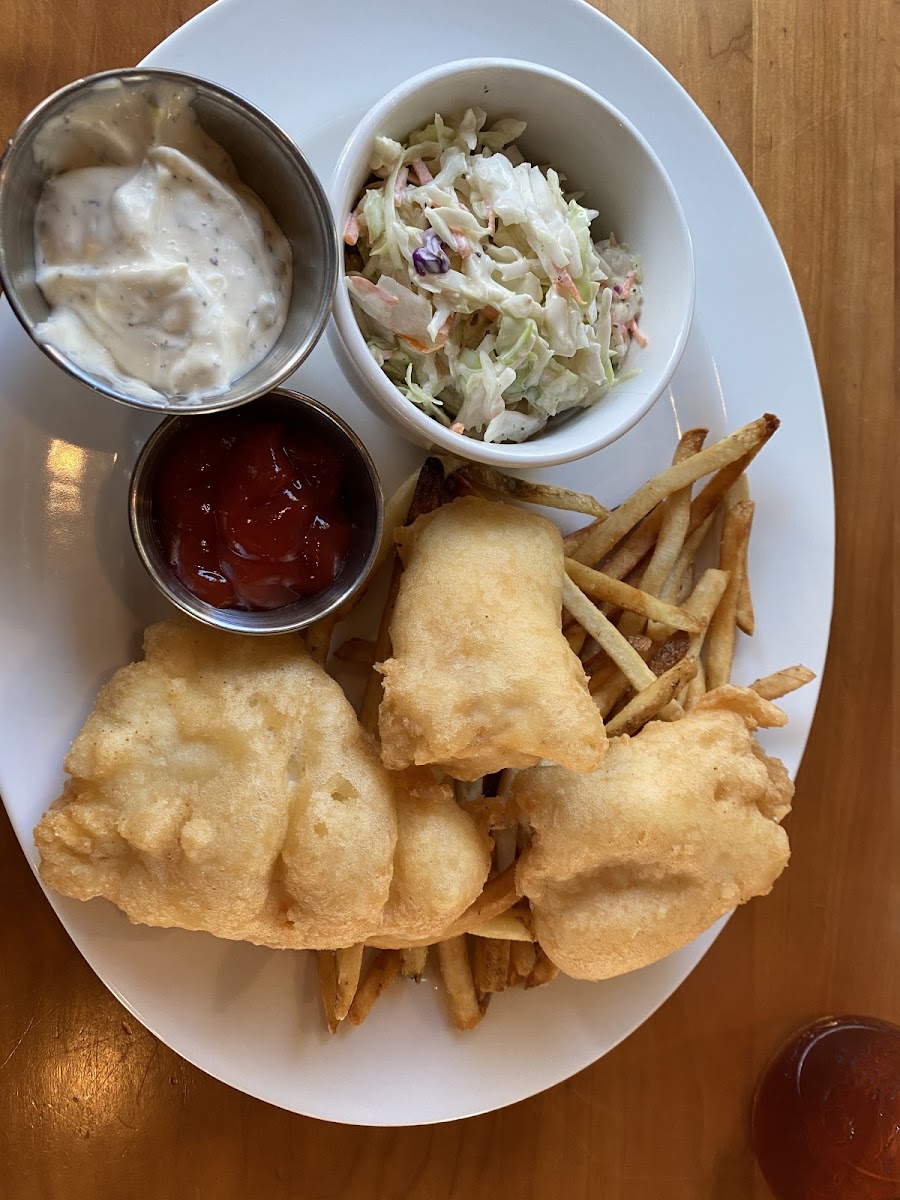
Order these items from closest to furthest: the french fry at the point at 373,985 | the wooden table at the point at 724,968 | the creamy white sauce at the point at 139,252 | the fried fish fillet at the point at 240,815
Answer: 1. the creamy white sauce at the point at 139,252
2. the fried fish fillet at the point at 240,815
3. the french fry at the point at 373,985
4. the wooden table at the point at 724,968

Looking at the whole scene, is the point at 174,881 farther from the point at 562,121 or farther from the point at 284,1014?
the point at 562,121

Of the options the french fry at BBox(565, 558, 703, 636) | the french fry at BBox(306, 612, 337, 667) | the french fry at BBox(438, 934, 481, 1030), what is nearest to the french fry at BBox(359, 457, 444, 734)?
the french fry at BBox(306, 612, 337, 667)

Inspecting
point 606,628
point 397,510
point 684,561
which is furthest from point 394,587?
point 684,561

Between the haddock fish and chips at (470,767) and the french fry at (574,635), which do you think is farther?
the french fry at (574,635)

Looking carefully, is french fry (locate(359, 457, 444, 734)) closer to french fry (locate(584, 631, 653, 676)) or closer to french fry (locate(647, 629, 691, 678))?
french fry (locate(584, 631, 653, 676))

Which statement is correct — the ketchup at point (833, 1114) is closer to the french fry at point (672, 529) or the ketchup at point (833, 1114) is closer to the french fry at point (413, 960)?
the french fry at point (413, 960)

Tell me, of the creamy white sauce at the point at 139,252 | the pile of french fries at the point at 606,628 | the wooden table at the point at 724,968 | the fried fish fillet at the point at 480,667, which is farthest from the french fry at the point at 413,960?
the creamy white sauce at the point at 139,252

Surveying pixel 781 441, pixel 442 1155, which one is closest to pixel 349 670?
pixel 781 441
